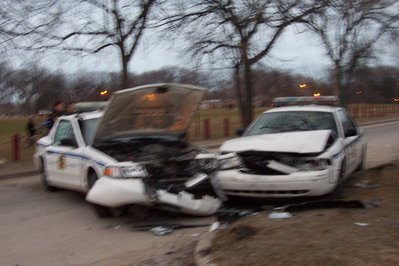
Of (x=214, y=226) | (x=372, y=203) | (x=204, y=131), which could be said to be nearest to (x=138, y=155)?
(x=214, y=226)

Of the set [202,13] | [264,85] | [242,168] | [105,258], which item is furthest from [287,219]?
[264,85]

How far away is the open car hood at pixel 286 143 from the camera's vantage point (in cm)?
758

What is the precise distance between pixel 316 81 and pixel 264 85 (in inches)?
471

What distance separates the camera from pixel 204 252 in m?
5.29

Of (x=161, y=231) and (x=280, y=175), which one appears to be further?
(x=280, y=175)

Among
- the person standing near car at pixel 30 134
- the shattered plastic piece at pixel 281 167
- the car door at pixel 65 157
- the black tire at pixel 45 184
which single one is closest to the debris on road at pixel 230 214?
the shattered plastic piece at pixel 281 167

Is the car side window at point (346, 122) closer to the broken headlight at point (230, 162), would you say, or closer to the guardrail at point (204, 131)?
the broken headlight at point (230, 162)

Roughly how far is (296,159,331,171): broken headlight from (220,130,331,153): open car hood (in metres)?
0.15

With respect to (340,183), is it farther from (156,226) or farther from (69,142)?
(69,142)

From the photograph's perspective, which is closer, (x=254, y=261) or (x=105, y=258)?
(x=254, y=261)

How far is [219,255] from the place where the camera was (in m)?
5.09

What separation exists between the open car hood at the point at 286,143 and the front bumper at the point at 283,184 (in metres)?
0.39

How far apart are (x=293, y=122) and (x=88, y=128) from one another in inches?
140

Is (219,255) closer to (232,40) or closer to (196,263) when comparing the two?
(196,263)
